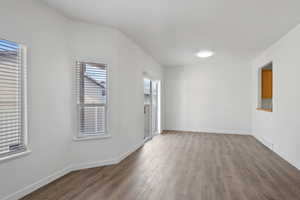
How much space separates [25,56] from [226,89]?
245 inches

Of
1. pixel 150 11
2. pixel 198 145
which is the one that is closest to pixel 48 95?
pixel 150 11

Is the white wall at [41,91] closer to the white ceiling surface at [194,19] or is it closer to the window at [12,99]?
the window at [12,99]

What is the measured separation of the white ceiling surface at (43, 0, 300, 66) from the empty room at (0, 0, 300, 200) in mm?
20

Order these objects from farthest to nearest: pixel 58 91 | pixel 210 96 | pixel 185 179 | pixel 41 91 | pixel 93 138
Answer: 1. pixel 210 96
2. pixel 93 138
3. pixel 58 91
4. pixel 185 179
5. pixel 41 91

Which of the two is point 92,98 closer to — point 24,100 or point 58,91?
point 58,91

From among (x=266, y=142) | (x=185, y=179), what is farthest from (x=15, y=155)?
(x=266, y=142)

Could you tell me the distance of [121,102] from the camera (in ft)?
12.0

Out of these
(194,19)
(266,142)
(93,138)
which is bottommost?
(266,142)

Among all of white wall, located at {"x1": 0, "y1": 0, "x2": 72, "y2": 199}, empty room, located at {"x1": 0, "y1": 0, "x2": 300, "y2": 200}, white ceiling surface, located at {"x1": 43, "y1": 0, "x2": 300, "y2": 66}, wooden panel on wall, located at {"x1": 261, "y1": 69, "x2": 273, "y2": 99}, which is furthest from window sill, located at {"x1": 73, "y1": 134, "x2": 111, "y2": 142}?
wooden panel on wall, located at {"x1": 261, "y1": 69, "x2": 273, "y2": 99}

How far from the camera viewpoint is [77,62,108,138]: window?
317 centimetres

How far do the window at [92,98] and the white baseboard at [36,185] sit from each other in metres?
0.66

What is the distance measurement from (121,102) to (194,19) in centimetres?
218

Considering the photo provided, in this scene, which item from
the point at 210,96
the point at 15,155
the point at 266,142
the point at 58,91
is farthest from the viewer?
the point at 210,96

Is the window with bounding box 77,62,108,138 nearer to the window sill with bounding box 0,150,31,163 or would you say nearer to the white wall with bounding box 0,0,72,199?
the white wall with bounding box 0,0,72,199
